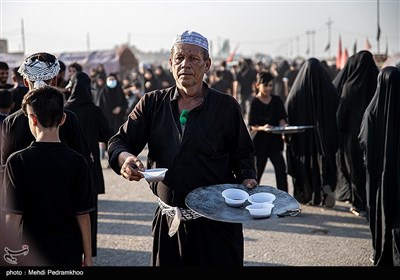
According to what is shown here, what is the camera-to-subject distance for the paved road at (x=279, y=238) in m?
4.99

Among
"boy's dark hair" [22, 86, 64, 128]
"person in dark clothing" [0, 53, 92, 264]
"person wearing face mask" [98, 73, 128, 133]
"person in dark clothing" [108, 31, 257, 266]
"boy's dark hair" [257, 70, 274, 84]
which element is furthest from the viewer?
"person wearing face mask" [98, 73, 128, 133]

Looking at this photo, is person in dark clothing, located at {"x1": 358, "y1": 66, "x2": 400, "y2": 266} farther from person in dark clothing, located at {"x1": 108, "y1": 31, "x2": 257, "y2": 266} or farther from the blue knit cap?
the blue knit cap

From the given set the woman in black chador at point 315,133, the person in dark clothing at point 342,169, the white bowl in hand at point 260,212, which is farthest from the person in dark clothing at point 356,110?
the white bowl in hand at point 260,212

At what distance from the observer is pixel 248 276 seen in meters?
2.54

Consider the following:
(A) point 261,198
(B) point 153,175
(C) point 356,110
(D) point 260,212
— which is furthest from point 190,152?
(C) point 356,110

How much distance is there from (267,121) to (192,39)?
3869 mm

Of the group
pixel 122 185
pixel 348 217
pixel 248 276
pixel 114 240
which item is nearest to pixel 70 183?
pixel 248 276

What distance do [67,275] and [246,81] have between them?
14.5 meters

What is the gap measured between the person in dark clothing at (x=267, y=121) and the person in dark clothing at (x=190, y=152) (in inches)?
140

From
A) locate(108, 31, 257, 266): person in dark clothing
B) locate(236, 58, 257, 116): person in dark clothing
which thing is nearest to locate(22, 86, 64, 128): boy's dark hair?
locate(108, 31, 257, 266): person in dark clothing

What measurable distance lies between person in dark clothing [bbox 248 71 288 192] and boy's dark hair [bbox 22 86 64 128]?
13.5 feet

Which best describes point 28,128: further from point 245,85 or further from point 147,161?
point 245,85

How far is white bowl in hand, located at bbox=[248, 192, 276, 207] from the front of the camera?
2582 millimetres

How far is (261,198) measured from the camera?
8.58ft
